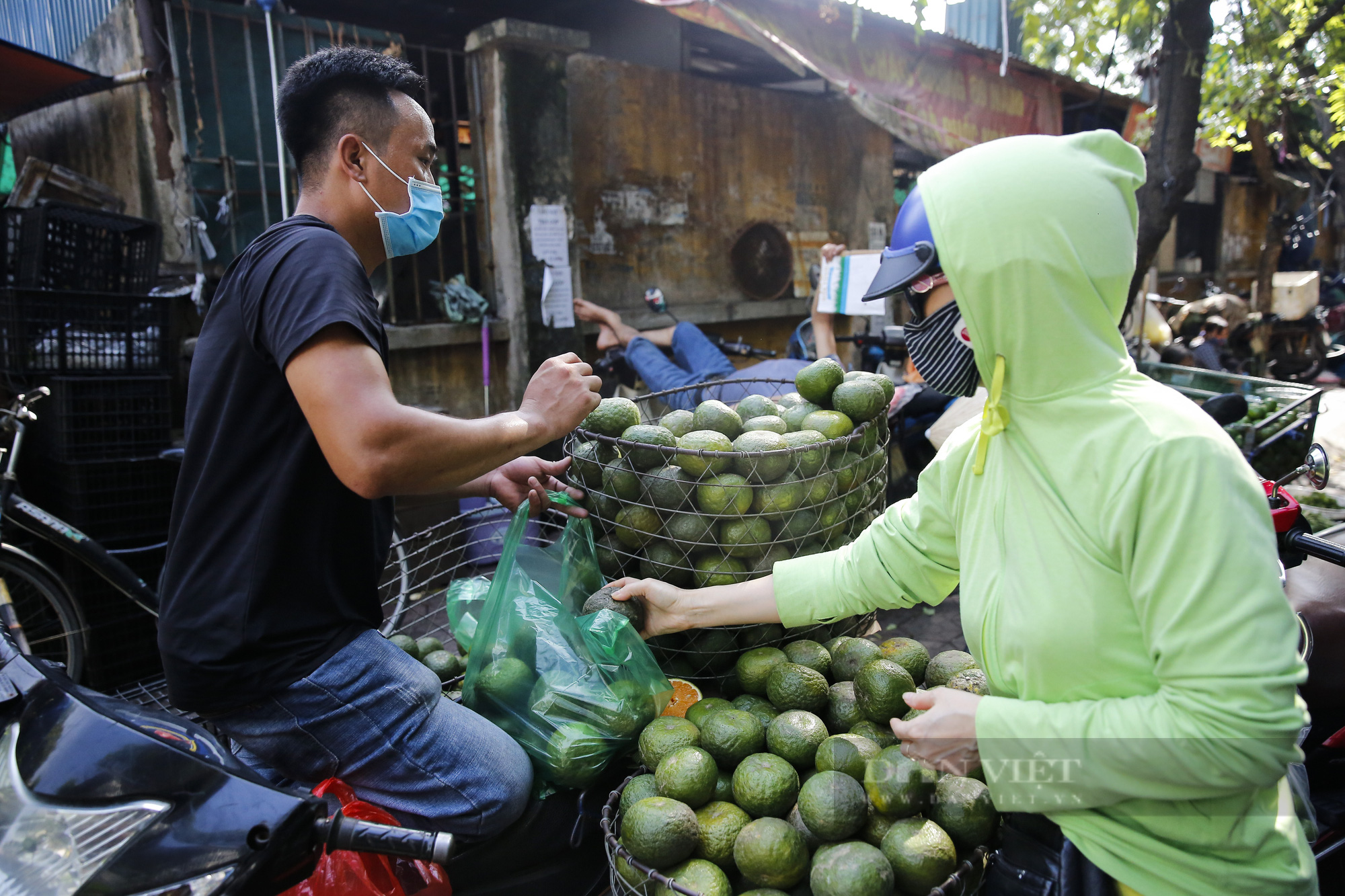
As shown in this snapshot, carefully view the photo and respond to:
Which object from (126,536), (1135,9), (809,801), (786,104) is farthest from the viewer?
(786,104)

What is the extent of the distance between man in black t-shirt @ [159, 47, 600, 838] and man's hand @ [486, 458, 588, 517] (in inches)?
18.6

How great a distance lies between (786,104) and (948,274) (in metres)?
7.47

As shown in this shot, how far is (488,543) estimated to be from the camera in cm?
402

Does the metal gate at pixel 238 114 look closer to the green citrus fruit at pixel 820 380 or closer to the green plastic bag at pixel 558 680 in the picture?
the green citrus fruit at pixel 820 380

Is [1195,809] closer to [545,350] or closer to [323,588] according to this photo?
[323,588]

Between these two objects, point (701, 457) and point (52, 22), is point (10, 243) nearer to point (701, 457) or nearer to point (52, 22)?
point (52, 22)

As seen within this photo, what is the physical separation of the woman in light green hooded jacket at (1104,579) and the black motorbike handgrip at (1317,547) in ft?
3.09

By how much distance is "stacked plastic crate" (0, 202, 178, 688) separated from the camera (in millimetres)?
4090

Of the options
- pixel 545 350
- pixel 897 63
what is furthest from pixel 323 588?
pixel 897 63

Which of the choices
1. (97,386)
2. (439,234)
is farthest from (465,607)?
(439,234)

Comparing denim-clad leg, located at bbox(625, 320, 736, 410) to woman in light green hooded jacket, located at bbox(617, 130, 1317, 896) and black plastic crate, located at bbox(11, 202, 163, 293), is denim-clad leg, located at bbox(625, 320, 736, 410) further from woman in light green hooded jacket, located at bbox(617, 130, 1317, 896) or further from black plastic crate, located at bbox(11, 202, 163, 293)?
woman in light green hooded jacket, located at bbox(617, 130, 1317, 896)

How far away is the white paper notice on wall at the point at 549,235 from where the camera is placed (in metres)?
5.79

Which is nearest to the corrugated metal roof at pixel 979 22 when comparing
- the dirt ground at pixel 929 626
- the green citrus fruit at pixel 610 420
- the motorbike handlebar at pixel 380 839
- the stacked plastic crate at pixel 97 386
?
the dirt ground at pixel 929 626

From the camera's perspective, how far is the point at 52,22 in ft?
21.9
